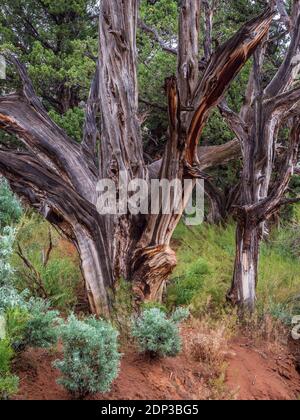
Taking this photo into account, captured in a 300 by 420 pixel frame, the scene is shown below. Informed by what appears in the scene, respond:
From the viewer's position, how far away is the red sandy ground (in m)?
4.34

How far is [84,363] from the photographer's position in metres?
4.00

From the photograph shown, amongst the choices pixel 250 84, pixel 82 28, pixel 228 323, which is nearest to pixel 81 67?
pixel 250 84

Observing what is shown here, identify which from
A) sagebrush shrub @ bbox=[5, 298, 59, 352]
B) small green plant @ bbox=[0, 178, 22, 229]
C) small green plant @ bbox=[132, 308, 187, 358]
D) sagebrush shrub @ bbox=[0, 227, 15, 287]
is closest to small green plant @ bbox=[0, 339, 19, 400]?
sagebrush shrub @ bbox=[5, 298, 59, 352]

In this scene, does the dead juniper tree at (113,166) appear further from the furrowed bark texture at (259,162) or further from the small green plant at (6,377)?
the small green plant at (6,377)

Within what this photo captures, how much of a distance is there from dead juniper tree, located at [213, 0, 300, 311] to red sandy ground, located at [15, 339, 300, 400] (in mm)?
991

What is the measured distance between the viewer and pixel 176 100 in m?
5.22

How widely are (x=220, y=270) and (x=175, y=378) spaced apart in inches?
134

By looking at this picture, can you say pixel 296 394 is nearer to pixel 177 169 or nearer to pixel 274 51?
pixel 177 169

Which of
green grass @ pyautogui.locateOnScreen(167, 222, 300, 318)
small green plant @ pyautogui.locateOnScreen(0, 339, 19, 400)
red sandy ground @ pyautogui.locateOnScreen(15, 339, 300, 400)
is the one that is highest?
green grass @ pyautogui.locateOnScreen(167, 222, 300, 318)

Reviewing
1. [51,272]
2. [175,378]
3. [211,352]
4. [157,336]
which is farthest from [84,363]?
[51,272]

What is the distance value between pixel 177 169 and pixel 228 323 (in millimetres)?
1869

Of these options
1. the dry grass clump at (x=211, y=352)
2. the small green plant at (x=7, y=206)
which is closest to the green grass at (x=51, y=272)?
the small green plant at (x=7, y=206)

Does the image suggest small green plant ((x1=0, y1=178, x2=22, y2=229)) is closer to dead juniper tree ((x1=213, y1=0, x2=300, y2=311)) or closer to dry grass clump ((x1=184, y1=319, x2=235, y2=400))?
dry grass clump ((x1=184, y1=319, x2=235, y2=400))

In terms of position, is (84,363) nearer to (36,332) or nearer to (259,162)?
(36,332)
